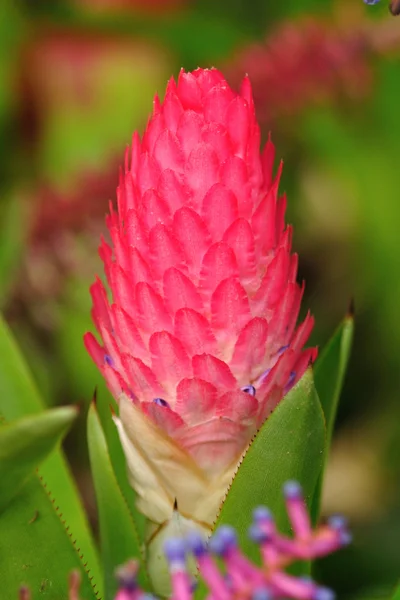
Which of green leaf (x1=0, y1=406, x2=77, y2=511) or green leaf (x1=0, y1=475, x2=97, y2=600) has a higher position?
green leaf (x1=0, y1=406, x2=77, y2=511)

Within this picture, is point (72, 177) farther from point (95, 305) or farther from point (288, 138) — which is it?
point (95, 305)

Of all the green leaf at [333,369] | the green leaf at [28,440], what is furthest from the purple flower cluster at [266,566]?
the green leaf at [333,369]

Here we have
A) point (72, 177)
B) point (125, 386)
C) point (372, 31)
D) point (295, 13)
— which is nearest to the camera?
point (125, 386)

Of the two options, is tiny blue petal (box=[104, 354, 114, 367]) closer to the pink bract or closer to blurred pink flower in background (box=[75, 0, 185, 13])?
the pink bract

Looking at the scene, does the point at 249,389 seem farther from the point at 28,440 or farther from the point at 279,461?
the point at 28,440

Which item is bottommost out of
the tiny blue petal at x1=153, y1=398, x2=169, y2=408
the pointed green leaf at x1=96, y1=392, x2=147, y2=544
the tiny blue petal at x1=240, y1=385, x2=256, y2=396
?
the pointed green leaf at x1=96, y1=392, x2=147, y2=544

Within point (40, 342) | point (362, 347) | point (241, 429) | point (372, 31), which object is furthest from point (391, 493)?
point (241, 429)

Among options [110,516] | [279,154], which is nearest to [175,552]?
[110,516]

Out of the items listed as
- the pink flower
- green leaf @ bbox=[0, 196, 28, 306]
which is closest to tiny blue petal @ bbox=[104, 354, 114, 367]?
the pink flower
